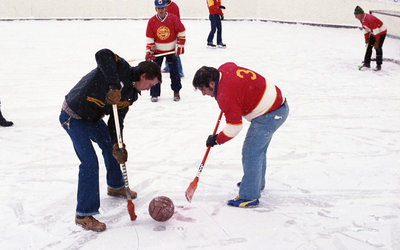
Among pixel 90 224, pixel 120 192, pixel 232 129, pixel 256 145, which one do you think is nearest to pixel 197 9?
pixel 120 192

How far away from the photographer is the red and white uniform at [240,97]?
3303 mm

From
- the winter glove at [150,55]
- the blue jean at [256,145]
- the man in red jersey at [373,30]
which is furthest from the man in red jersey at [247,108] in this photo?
the man in red jersey at [373,30]

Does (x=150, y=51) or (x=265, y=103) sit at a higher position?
(x=150, y=51)

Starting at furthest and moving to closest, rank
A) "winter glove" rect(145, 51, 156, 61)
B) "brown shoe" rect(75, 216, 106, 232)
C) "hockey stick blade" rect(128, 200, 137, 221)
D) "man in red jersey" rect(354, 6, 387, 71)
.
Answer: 1. "man in red jersey" rect(354, 6, 387, 71)
2. "winter glove" rect(145, 51, 156, 61)
3. "hockey stick blade" rect(128, 200, 137, 221)
4. "brown shoe" rect(75, 216, 106, 232)

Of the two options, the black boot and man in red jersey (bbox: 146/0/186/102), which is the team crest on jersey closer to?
man in red jersey (bbox: 146/0/186/102)

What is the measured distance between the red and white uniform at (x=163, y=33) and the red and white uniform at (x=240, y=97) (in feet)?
11.5

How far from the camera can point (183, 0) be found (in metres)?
17.6

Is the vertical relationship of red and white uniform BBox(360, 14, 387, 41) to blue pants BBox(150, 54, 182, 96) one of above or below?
above

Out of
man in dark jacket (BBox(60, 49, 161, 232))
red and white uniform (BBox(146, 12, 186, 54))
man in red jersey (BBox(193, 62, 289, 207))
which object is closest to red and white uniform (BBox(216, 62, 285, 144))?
man in red jersey (BBox(193, 62, 289, 207))

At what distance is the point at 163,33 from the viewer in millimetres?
6766

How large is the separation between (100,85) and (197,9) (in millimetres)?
15454

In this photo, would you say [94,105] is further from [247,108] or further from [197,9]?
[197,9]

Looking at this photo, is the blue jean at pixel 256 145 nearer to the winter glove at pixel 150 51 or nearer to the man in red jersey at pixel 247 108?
the man in red jersey at pixel 247 108

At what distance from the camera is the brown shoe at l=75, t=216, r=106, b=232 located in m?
3.36
